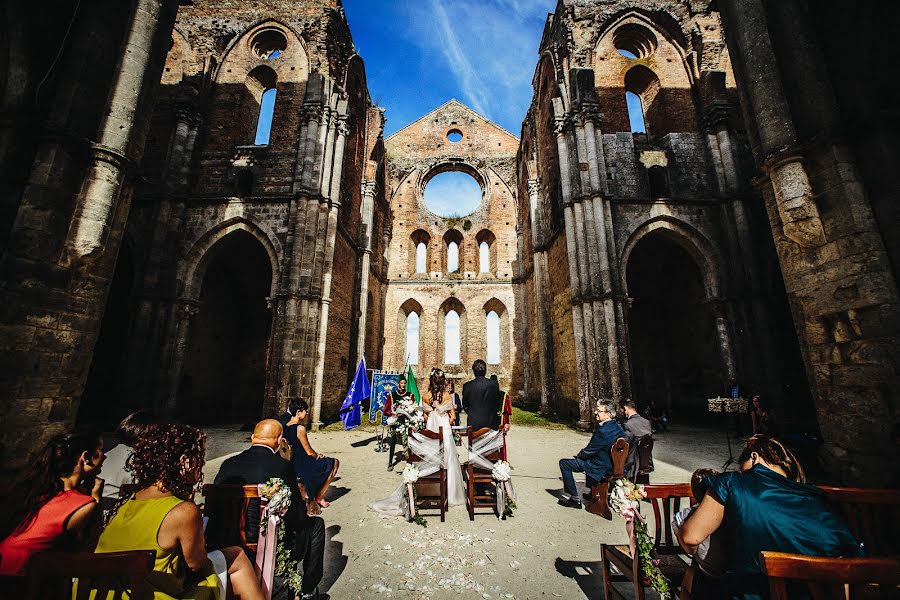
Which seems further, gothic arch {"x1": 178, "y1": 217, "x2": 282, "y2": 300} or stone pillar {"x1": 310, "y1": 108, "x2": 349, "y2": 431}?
gothic arch {"x1": 178, "y1": 217, "x2": 282, "y2": 300}

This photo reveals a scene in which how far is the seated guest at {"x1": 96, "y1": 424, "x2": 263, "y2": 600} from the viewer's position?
1.47m

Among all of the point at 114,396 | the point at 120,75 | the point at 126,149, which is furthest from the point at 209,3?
the point at 114,396

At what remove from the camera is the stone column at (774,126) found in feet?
13.4

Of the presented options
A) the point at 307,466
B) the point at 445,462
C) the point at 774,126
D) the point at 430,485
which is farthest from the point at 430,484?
the point at 774,126

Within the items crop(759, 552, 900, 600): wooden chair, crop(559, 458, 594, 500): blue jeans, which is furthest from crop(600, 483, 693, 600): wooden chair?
crop(559, 458, 594, 500): blue jeans

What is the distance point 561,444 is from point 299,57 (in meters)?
14.8

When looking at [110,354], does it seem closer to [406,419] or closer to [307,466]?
[406,419]

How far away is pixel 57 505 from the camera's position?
1.69 metres

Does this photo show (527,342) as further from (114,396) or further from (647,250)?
(114,396)

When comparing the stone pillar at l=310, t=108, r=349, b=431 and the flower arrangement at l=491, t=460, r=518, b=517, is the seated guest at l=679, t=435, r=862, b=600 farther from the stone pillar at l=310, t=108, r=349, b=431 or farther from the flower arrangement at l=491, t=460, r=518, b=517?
the stone pillar at l=310, t=108, r=349, b=431

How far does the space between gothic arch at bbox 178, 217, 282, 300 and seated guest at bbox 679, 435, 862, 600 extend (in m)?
10.6

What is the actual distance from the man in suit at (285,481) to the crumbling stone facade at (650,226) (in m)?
8.18

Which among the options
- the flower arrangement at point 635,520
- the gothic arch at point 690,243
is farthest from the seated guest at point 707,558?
the gothic arch at point 690,243

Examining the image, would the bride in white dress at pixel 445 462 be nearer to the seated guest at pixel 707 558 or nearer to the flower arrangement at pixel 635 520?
the flower arrangement at pixel 635 520
